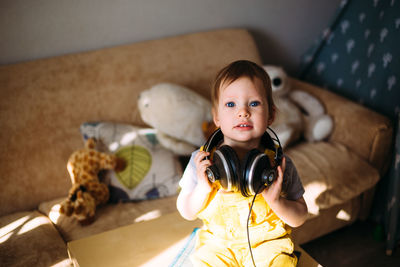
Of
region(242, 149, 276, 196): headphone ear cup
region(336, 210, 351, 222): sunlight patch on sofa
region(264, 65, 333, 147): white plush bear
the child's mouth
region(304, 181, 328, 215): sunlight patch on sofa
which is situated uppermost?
the child's mouth

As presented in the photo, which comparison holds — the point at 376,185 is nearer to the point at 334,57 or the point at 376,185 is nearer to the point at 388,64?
the point at 388,64

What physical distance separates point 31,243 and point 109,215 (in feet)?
1.02

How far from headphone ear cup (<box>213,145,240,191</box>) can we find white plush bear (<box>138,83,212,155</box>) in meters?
0.80

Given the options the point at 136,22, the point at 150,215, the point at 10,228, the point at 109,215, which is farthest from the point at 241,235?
the point at 136,22

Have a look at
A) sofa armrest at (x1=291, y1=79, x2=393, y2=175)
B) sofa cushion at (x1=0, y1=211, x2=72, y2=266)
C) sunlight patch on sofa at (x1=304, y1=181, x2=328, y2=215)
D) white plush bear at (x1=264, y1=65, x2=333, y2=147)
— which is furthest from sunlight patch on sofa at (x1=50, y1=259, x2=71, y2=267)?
sofa armrest at (x1=291, y1=79, x2=393, y2=175)

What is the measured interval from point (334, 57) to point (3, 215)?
2.04 meters

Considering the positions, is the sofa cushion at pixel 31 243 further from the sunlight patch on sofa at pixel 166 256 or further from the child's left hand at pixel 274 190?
the child's left hand at pixel 274 190

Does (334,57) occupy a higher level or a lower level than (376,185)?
higher

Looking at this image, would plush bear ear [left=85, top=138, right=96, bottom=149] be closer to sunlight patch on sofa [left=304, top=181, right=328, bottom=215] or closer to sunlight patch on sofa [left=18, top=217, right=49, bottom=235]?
sunlight patch on sofa [left=18, top=217, right=49, bottom=235]

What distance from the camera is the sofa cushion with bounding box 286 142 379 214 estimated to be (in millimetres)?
1492

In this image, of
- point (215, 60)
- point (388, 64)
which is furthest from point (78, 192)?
point (388, 64)

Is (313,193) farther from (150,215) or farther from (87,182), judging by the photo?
(87,182)

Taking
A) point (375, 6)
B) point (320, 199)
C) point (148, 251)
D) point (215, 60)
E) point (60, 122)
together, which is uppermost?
point (375, 6)

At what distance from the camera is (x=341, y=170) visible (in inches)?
62.6
